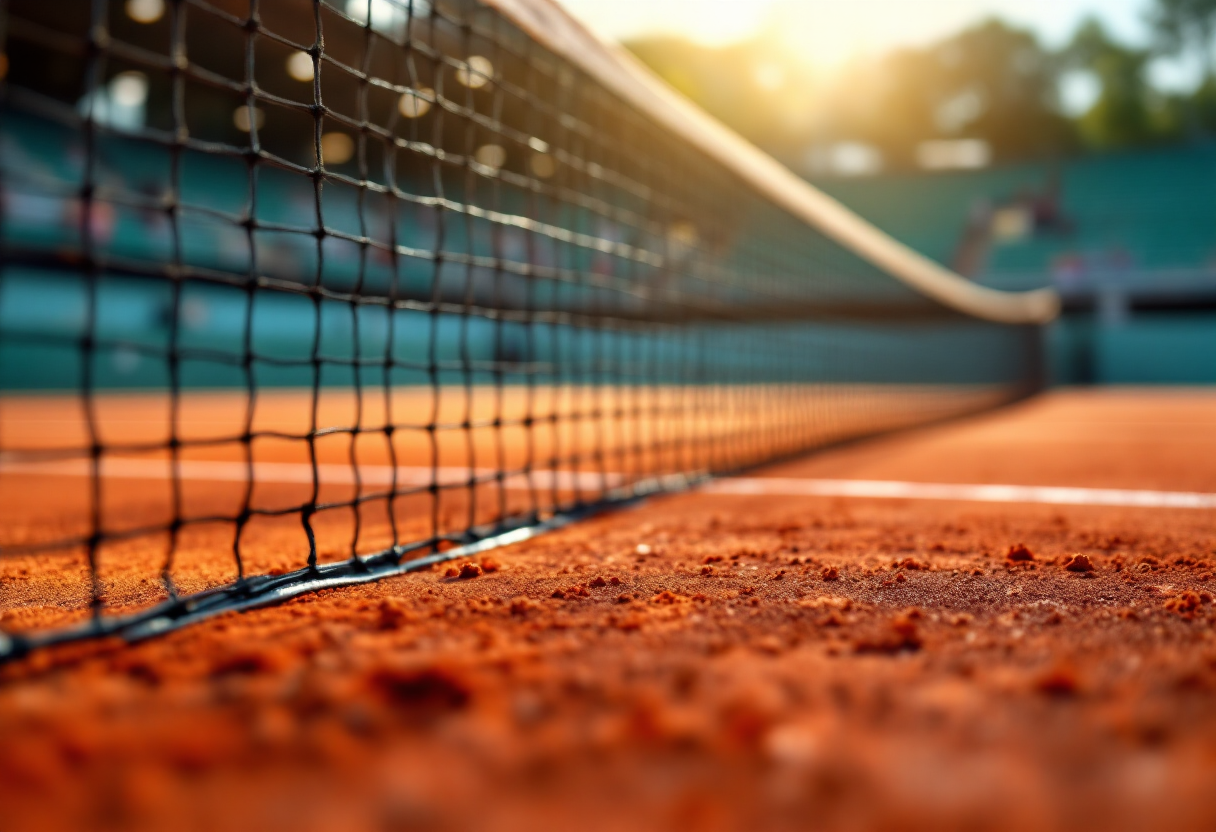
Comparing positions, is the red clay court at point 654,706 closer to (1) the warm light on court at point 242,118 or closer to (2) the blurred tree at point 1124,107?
(1) the warm light on court at point 242,118

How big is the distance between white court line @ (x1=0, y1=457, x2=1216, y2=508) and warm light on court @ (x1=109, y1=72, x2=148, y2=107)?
43.5ft

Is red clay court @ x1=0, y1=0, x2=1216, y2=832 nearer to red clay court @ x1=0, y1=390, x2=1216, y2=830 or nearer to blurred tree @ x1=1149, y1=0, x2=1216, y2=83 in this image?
red clay court @ x1=0, y1=390, x2=1216, y2=830

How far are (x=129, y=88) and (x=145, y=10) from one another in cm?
463

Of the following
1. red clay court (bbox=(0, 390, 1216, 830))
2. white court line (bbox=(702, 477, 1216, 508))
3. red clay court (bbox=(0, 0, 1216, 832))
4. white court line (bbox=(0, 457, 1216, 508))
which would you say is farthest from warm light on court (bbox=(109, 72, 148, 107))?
red clay court (bbox=(0, 390, 1216, 830))

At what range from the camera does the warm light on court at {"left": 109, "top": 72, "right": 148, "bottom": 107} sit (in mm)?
15223

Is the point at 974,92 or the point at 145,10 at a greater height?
the point at 974,92

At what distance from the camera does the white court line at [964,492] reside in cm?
252

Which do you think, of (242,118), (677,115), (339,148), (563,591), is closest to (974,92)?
(339,148)

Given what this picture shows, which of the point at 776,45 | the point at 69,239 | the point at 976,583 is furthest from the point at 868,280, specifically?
the point at 776,45

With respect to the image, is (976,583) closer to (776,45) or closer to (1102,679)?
(1102,679)

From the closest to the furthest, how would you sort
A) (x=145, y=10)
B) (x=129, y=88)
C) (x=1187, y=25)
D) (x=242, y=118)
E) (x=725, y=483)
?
1. (x=725, y=483)
2. (x=145, y=10)
3. (x=129, y=88)
4. (x=242, y=118)
5. (x=1187, y=25)

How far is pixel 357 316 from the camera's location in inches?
68.4

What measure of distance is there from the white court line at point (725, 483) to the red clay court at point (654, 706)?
3.69 ft

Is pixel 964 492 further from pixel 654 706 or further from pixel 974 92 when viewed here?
pixel 974 92
